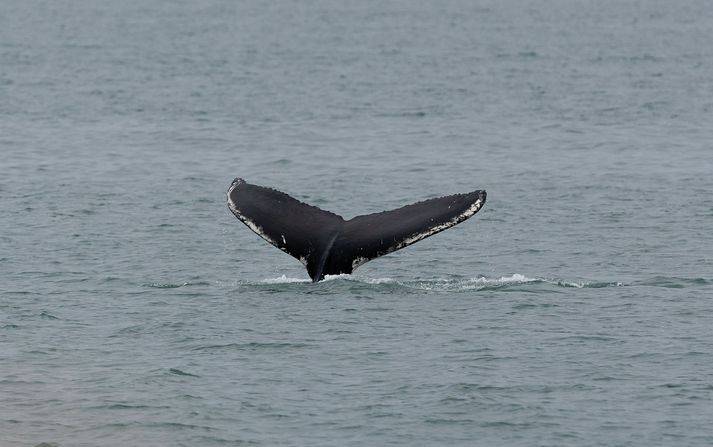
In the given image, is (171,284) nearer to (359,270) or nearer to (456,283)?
(359,270)

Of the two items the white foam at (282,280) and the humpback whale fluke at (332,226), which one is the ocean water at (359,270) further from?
the humpback whale fluke at (332,226)

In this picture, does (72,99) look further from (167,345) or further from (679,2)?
(679,2)

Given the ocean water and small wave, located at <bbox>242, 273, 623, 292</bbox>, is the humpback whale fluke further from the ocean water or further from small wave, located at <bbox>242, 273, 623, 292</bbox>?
small wave, located at <bbox>242, 273, 623, 292</bbox>

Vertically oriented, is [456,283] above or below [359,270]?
above

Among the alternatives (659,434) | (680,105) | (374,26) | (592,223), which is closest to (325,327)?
(659,434)

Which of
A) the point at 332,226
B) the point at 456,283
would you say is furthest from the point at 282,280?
the point at 332,226

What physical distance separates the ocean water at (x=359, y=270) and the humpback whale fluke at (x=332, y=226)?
0.85 m

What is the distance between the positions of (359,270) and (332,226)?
3.49 m

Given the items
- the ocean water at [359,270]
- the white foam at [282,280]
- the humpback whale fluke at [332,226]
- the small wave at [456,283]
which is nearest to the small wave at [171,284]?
the ocean water at [359,270]

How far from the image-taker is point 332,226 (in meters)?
18.9

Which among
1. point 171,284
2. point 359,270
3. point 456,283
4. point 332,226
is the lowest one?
point 171,284

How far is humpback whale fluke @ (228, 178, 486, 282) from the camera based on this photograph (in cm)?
1789

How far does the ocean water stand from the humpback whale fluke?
850 mm

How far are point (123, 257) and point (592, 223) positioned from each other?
27.1 feet
